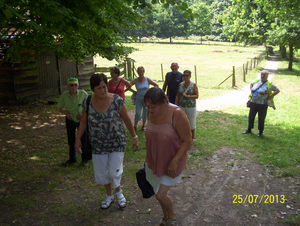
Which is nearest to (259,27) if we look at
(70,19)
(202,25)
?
(70,19)

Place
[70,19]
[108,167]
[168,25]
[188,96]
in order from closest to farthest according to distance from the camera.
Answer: [108,167] < [70,19] < [188,96] < [168,25]

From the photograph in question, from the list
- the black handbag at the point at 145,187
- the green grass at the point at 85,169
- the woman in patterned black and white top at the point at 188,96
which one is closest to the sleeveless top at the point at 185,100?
the woman in patterned black and white top at the point at 188,96

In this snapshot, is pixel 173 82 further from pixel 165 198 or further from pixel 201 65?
pixel 201 65

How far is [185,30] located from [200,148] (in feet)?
256

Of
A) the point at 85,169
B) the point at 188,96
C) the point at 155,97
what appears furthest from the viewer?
the point at 188,96

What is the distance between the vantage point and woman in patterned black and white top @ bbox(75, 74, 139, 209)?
3883 millimetres

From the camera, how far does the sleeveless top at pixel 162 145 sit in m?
3.30

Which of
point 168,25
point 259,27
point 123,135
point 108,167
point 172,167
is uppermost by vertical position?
point 168,25

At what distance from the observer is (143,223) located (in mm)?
4004

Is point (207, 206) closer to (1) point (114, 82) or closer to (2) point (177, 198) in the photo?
(2) point (177, 198)

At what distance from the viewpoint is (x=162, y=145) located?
3.32 m

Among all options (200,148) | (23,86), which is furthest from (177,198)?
(23,86)
